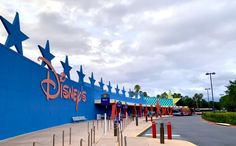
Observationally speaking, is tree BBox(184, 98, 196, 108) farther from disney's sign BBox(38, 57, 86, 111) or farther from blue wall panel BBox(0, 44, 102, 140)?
blue wall panel BBox(0, 44, 102, 140)

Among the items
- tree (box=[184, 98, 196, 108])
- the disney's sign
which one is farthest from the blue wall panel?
tree (box=[184, 98, 196, 108])

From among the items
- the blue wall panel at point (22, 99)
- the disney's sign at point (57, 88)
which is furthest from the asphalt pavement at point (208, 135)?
the disney's sign at point (57, 88)

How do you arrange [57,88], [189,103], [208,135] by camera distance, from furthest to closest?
[189,103], [57,88], [208,135]

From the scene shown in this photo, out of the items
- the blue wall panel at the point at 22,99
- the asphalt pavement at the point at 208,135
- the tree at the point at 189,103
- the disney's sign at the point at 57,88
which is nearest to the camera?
the asphalt pavement at the point at 208,135

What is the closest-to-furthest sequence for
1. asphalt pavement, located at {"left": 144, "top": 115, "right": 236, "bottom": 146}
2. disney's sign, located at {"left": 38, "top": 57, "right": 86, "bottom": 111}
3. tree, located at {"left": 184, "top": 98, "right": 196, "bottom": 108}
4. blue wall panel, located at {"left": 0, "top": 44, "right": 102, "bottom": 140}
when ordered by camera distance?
asphalt pavement, located at {"left": 144, "top": 115, "right": 236, "bottom": 146}, blue wall panel, located at {"left": 0, "top": 44, "right": 102, "bottom": 140}, disney's sign, located at {"left": 38, "top": 57, "right": 86, "bottom": 111}, tree, located at {"left": 184, "top": 98, "right": 196, "bottom": 108}

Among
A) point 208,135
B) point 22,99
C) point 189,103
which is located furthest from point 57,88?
point 189,103

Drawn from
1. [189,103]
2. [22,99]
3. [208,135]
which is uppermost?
[189,103]

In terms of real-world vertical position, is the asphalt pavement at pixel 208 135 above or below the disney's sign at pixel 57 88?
below

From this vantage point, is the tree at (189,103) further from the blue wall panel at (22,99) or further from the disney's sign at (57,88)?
the blue wall panel at (22,99)

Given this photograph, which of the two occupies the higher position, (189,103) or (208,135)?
(189,103)

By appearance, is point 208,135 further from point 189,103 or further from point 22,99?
point 189,103

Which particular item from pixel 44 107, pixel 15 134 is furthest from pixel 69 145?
pixel 44 107

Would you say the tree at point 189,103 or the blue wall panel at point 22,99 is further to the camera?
the tree at point 189,103

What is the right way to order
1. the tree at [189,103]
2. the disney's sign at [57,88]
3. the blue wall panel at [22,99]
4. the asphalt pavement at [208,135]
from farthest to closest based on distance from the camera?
1. the tree at [189,103]
2. the disney's sign at [57,88]
3. the blue wall panel at [22,99]
4. the asphalt pavement at [208,135]
